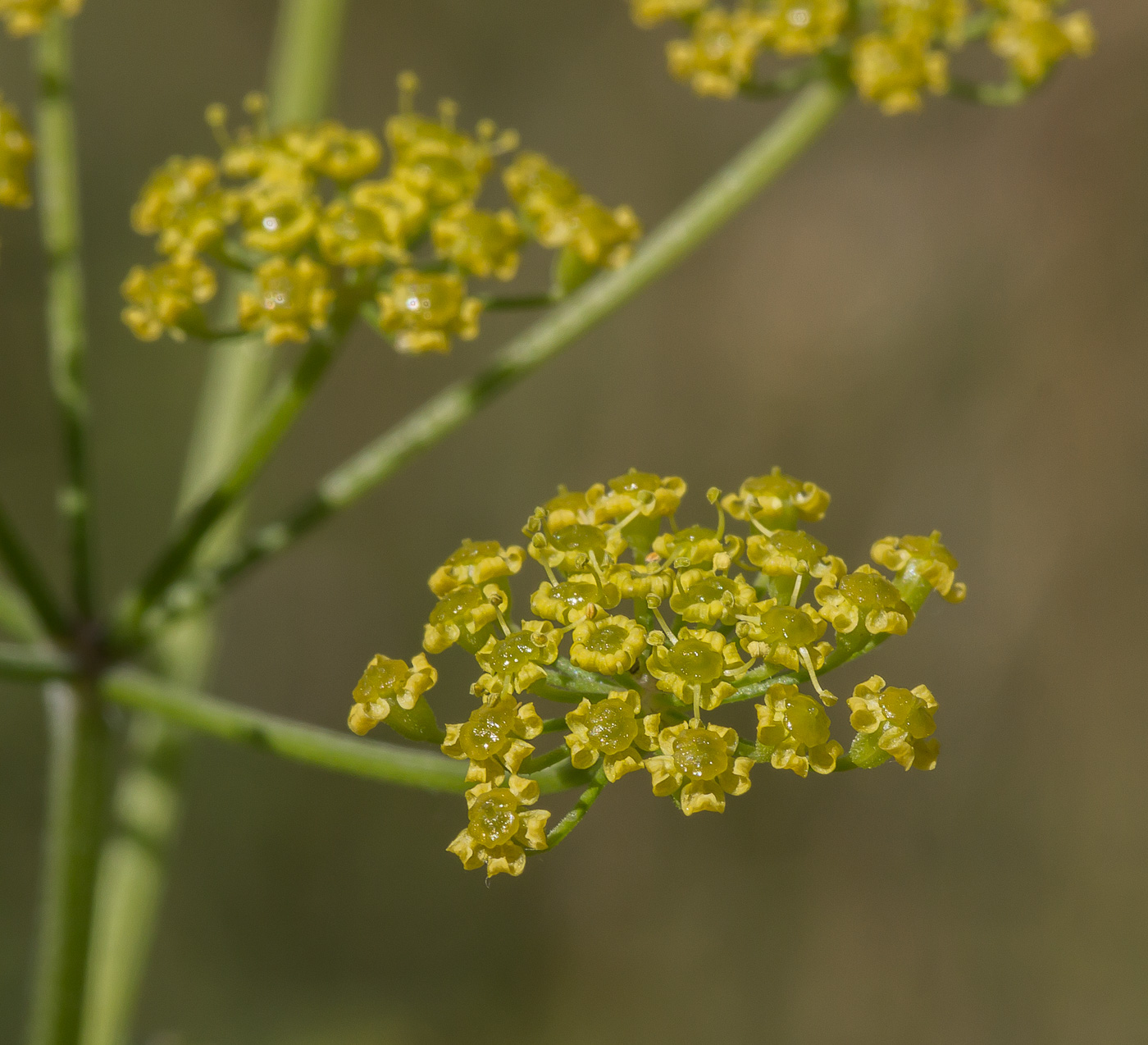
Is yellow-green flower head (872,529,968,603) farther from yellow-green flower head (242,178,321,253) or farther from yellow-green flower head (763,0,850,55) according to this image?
yellow-green flower head (763,0,850,55)

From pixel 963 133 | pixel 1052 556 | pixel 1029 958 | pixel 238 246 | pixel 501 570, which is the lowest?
pixel 1029 958

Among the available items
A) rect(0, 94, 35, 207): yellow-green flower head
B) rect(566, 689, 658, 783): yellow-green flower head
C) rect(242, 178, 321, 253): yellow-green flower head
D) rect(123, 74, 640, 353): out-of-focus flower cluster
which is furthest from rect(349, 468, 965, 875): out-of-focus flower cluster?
rect(0, 94, 35, 207): yellow-green flower head

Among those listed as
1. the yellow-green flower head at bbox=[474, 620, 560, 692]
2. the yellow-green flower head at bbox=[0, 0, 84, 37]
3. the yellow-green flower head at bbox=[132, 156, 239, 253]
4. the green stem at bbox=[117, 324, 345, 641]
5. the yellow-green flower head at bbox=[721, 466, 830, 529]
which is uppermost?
the yellow-green flower head at bbox=[0, 0, 84, 37]

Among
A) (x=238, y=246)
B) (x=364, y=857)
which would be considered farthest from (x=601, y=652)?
(x=364, y=857)

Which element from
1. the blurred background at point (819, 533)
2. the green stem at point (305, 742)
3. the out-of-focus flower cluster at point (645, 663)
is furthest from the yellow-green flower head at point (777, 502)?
the blurred background at point (819, 533)

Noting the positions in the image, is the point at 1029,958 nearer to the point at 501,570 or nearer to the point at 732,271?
the point at 732,271

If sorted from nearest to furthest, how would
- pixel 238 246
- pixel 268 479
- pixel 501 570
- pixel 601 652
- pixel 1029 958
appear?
1. pixel 601 652
2. pixel 501 570
3. pixel 238 246
4. pixel 1029 958
5. pixel 268 479

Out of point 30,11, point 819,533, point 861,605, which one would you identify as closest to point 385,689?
point 861,605
